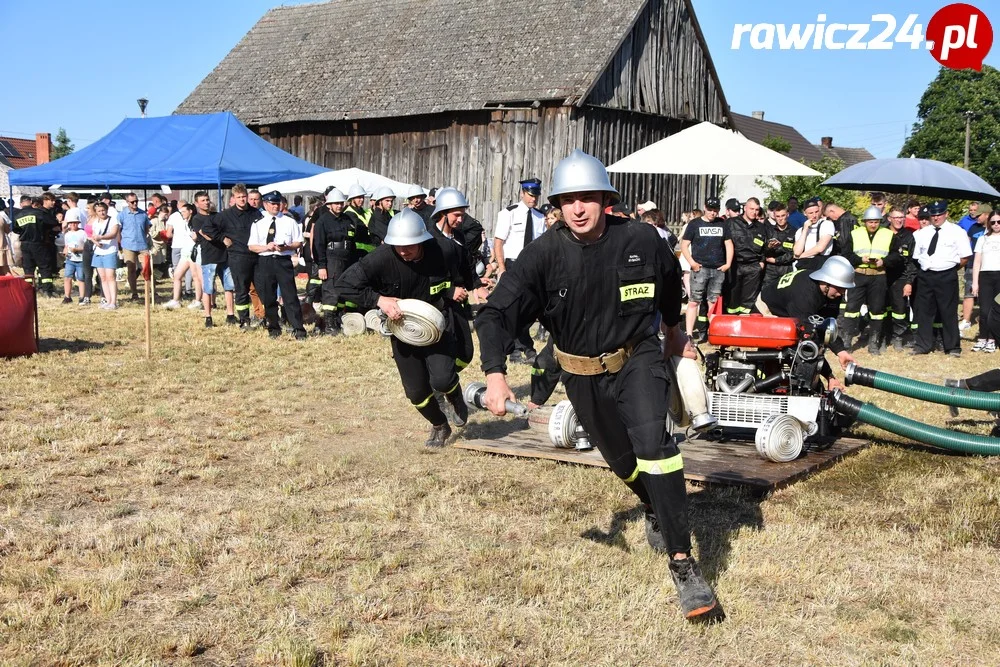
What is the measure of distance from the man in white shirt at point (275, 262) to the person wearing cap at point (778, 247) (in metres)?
6.46

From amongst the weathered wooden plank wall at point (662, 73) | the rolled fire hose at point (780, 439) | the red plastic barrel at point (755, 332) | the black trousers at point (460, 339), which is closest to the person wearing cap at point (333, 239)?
the black trousers at point (460, 339)

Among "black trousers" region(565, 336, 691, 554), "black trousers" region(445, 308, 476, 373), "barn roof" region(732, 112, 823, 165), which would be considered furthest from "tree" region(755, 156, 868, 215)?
"barn roof" region(732, 112, 823, 165)

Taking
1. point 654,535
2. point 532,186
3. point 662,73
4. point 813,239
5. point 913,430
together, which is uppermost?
point 662,73

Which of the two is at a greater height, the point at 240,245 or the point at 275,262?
the point at 240,245

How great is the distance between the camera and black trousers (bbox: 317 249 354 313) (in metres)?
14.0

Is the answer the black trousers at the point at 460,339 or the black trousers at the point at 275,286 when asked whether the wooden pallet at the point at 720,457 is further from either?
the black trousers at the point at 275,286

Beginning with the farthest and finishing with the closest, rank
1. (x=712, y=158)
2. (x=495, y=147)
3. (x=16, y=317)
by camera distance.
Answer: (x=495, y=147) < (x=712, y=158) < (x=16, y=317)

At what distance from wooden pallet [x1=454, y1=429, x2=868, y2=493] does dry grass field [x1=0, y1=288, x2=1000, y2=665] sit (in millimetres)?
99

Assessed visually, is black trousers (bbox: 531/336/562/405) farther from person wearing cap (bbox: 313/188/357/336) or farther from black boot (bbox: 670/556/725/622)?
person wearing cap (bbox: 313/188/357/336)

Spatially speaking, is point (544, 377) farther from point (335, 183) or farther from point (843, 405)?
point (335, 183)

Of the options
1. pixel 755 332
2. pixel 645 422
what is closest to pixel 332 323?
pixel 755 332

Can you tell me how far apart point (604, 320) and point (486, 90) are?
24.1m

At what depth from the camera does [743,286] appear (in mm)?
13594

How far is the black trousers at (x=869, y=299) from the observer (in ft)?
44.9
